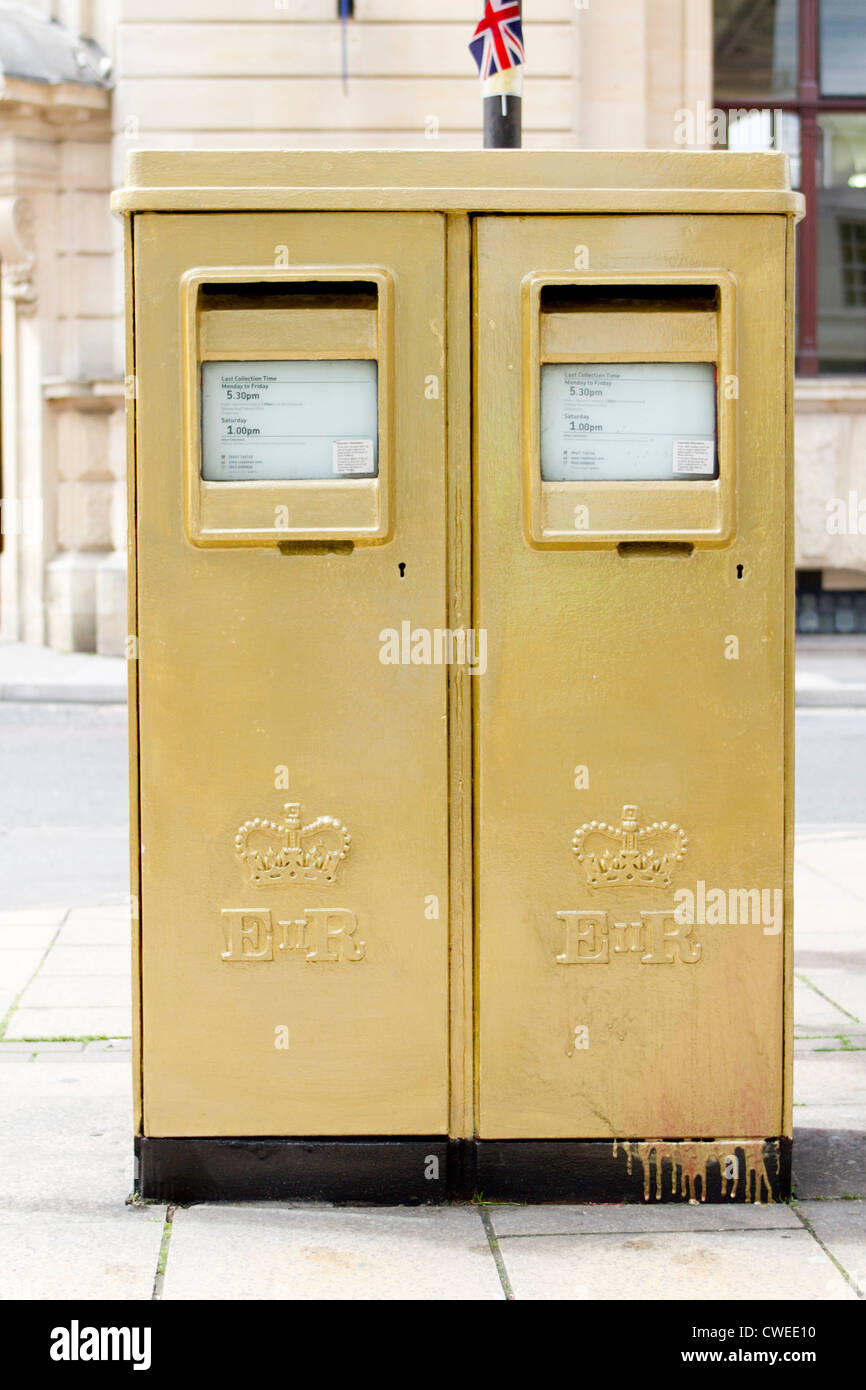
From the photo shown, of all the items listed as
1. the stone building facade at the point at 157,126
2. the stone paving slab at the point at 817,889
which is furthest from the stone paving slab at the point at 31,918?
the stone building facade at the point at 157,126

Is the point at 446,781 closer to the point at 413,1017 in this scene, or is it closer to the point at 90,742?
the point at 413,1017

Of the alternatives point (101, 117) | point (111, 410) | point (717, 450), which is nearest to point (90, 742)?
point (111, 410)

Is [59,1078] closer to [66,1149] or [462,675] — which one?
[66,1149]

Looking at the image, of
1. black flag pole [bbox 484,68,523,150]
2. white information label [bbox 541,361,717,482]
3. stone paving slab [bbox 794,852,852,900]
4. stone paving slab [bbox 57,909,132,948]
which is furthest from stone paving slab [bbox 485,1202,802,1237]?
black flag pole [bbox 484,68,523,150]

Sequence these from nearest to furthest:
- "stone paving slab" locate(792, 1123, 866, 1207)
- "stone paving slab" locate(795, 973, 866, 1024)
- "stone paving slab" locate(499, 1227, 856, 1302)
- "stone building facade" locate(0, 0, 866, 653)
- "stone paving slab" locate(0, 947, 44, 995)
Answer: "stone paving slab" locate(499, 1227, 856, 1302) < "stone paving slab" locate(792, 1123, 866, 1207) < "stone paving slab" locate(795, 973, 866, 1024) < "stone paving slab" locate(0, 947, 44, 995) < "stone building facade" locate(0, 0, 866, 653)

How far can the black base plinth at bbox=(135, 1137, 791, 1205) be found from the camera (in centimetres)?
361

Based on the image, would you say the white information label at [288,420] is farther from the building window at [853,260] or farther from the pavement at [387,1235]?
the building window at [853,260]

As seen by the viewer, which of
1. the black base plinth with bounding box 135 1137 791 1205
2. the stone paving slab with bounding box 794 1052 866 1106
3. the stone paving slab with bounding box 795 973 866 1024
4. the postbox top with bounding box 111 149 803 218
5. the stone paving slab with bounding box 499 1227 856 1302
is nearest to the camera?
the stone paving slab with bounding box 499 1227 856 1302

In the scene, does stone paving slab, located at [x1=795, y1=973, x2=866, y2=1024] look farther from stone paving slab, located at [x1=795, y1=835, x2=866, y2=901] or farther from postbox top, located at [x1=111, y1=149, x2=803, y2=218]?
postbox top, located at [x1=111, y1=149, x2=803, y2=218]

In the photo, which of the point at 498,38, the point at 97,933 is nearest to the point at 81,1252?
the point at 97,933

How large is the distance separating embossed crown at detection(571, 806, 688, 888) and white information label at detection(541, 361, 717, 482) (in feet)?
2.37

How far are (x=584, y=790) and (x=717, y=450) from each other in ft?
2.49

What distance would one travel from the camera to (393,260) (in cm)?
350
